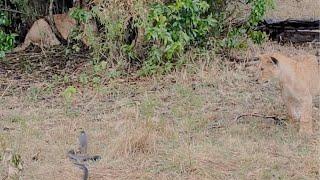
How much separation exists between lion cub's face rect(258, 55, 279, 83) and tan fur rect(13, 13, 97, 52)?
12.3 ft

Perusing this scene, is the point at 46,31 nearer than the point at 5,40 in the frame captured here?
No

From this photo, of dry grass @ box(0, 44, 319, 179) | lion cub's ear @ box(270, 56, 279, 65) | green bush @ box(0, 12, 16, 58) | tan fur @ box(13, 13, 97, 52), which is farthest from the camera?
tan fur @ box(13, 13, 97, 52)

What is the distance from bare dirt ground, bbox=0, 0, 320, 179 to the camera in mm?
4180

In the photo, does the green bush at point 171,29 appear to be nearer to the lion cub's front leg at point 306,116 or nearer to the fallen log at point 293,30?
the fallen log at point 293,30

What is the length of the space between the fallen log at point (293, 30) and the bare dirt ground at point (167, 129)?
1.56 metres

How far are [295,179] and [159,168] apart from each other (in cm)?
84

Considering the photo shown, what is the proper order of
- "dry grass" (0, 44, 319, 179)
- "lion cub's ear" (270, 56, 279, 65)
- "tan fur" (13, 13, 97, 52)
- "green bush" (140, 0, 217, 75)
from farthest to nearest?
"tan fur" (13, 13, 97, 52) < "green bush" (140, 0, 217, 75) < "lion cub's ear" (270, 56, 279, 65) < "dry grass" (0, 44, 319, 179)

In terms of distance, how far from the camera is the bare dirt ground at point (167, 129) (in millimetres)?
4180

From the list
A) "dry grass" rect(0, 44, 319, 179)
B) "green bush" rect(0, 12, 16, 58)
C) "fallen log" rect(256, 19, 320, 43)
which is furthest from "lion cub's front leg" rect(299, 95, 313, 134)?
"green bush" rect(0, 12, 16, 58)

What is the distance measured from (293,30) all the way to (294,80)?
144 inches

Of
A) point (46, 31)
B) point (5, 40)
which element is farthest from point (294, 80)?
point (5, 40)

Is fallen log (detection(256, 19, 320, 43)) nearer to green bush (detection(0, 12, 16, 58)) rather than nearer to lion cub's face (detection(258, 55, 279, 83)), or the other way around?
green bush (detection(0, 12, 16, 58))

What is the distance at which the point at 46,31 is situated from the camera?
27.0 ft

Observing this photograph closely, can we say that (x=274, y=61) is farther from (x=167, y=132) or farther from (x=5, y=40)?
(x=5, y=40)
